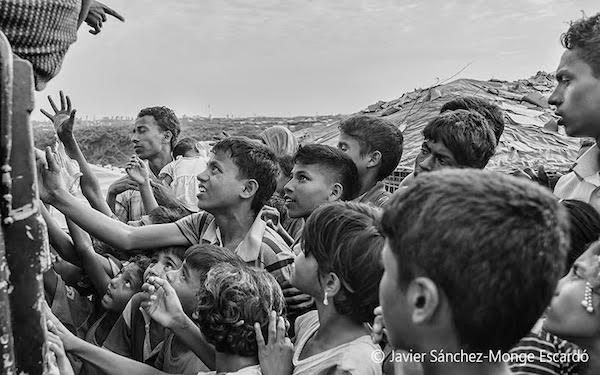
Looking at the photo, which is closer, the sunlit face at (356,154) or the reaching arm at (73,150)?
the reaching arm at (73,150)

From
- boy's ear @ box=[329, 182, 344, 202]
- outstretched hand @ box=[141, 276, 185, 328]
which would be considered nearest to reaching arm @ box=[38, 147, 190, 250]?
outstretched hand @ box=[141, 276, 185, 328]

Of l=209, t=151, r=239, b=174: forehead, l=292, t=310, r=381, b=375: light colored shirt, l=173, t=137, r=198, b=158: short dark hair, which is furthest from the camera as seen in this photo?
l=173, t=137, r=198, b=158: short dark hair

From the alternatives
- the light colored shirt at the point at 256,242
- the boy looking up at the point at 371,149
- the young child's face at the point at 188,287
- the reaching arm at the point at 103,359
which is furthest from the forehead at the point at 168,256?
the boy looking up at the point at 371,149

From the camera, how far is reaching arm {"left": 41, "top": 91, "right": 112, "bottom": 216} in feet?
12.1

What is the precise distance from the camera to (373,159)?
411 centimetres

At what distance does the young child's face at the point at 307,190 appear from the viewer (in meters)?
3.60

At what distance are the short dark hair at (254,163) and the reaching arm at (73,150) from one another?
35.2 inches

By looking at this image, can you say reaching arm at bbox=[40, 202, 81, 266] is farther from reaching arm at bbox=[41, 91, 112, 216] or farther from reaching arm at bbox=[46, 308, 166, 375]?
reaching arm at bbox=[46, 308, 166, 375]

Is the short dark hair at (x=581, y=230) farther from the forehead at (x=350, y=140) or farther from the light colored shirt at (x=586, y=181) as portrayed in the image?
the forehead at (x=350, y=140)

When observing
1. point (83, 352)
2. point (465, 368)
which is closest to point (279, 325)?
point (83, 352)

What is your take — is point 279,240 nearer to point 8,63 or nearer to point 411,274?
point 411,274

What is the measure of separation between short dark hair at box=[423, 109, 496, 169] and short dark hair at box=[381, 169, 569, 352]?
2091mm

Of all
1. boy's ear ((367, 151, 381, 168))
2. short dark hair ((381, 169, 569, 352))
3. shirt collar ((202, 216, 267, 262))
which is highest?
short dark hair ((381, 169, 569, 352))

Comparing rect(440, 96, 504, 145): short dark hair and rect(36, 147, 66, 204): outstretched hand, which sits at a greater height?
rect(440, 96, 504, 145): short dark hair
